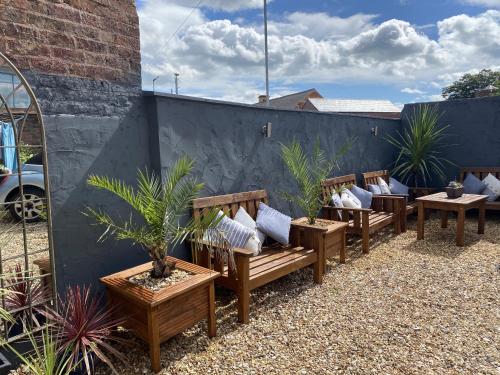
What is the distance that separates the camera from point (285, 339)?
255cm

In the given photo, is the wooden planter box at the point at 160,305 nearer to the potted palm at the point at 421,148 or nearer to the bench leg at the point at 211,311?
the bench leg at the point at 211,311

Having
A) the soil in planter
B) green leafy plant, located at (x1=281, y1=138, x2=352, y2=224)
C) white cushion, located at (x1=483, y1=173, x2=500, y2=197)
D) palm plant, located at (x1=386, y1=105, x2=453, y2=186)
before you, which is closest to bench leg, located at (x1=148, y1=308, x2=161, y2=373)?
the soil in planter

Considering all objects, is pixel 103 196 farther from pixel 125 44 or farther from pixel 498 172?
pixel 498 172

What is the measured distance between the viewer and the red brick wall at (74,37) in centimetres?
215

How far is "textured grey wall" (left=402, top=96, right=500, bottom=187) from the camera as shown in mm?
6273

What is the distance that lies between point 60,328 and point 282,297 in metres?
1.85

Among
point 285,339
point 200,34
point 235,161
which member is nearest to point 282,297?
point 285,339

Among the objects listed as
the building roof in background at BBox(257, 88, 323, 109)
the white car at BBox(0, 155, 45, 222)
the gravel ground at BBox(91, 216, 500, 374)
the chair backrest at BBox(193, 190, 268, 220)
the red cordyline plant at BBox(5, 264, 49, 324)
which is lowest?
the gravel ground at BBox(91, 216, 500, 374)

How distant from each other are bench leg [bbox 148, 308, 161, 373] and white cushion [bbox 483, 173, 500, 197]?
6.01 meters

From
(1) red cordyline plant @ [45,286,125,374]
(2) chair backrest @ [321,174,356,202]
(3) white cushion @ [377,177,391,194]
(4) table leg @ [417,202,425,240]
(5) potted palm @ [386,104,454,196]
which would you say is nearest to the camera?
(1) red cordyline plant @ [45,286,125,374]

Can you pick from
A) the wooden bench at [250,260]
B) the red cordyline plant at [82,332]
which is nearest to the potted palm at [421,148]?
the wooden bench at [250,260]

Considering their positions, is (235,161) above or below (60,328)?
above

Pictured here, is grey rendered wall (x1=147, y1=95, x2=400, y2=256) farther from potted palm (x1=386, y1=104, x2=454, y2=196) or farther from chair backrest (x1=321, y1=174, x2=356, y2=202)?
potted palm (x1=386, y1=104, x2=454, y2=196)

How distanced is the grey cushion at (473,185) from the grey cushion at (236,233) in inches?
187
